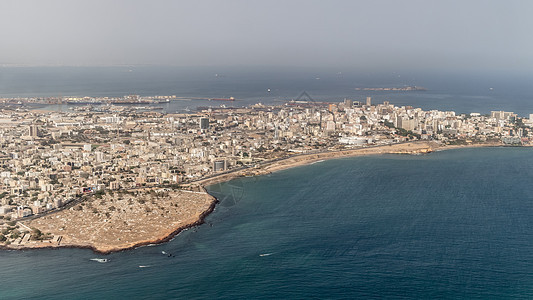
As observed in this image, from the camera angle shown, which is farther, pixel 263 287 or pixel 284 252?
pixel 284 252

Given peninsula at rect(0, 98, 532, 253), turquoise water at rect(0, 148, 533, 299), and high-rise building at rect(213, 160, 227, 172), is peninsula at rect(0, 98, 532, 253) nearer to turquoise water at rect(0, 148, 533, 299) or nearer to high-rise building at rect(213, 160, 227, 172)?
high-rise building at rect(213, 160, 227, 172)

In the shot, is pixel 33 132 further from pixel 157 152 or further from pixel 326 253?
pixel 326 253

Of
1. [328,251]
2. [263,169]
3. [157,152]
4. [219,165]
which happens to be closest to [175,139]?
[157,152]

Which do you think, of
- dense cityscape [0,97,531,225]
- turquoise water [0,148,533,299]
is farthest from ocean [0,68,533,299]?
dense cityscape [0,97,531,225]

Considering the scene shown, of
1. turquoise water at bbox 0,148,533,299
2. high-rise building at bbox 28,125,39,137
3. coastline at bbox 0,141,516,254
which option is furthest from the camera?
high-rise building at bbox 28,125,39,137

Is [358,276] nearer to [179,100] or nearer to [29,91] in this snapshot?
[179,100]

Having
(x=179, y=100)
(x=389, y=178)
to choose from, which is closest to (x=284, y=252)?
(x=389, y=178)
